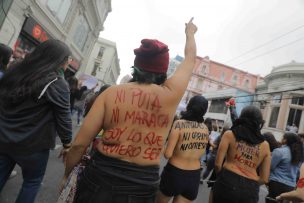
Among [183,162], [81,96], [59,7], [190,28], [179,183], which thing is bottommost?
[179,183]

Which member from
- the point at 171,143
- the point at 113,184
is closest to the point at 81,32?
the point at 171,143

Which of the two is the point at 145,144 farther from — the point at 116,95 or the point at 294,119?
the point at 294,119

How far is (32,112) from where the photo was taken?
209cm

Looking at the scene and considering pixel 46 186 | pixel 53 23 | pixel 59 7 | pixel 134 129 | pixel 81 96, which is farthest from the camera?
pixel 59 7

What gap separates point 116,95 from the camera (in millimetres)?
1675

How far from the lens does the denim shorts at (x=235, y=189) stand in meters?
2.84

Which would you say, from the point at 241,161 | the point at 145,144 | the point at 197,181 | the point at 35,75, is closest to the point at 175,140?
the point at 197,181

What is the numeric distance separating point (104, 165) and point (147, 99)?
483mm

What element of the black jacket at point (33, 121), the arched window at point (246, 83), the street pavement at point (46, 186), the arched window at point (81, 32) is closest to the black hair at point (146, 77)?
the black jacket at point (33, 121)

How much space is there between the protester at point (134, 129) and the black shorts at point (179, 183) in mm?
1310

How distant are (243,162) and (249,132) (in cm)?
35

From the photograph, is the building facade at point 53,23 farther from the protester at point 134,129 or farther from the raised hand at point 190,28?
the protester at point 134,129

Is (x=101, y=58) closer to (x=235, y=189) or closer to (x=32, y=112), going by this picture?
(x=235, y=189)

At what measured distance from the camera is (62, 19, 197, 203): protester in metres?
1.58
